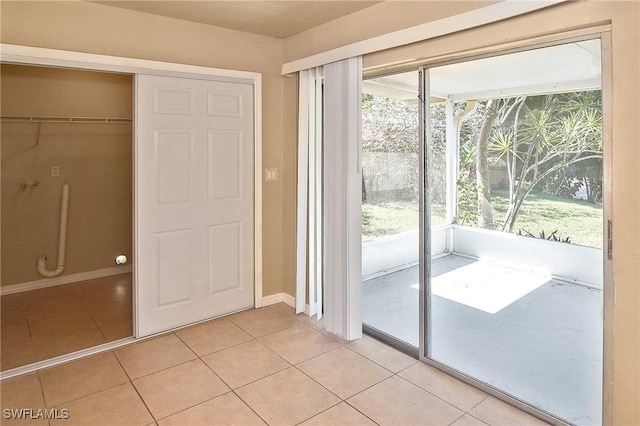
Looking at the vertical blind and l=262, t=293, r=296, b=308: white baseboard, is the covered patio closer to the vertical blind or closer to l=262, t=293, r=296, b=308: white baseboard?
the vertical blind

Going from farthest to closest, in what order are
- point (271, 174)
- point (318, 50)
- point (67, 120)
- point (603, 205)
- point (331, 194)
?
point (67, 120), point (271, 174), point (318, 50), point (331, 194), point (603, 205)

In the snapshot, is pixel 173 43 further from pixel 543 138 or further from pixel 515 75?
pixel 543 138

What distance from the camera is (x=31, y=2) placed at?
254 centimetres

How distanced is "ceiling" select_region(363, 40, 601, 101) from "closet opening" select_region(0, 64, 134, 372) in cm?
299

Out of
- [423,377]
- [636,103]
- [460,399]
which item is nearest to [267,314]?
[423,377]

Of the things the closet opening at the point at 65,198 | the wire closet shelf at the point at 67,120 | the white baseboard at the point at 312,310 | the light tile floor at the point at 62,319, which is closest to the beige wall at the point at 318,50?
the white baseboard at the point at 312,310

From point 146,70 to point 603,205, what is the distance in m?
3.03

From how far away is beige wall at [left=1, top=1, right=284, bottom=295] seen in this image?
8.44ft

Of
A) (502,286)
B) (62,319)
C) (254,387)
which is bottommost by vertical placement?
(254,387)

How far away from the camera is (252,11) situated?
290 cm

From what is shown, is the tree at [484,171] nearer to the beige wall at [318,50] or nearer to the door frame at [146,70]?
the beige wall at [318,50]

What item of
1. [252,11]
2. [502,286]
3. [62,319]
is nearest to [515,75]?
[502,286]

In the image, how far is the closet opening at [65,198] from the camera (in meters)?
3.79

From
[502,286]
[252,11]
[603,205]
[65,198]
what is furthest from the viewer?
[65,198]
